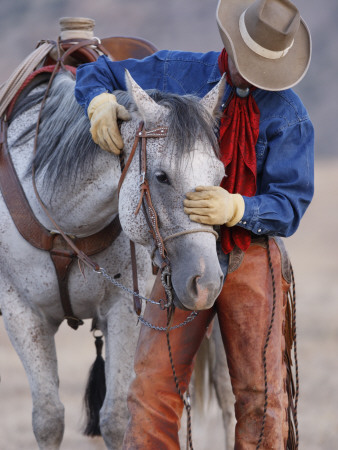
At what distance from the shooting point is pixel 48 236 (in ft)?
12.2

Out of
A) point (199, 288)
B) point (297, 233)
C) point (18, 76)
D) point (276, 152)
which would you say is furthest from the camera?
point (297, 233)

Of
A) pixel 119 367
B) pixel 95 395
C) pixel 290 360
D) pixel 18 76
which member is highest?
pixel 18 76

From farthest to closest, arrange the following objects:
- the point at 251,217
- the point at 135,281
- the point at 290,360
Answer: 1. the point at 135,281
2. the point at 290,360
3. the point at 251,217

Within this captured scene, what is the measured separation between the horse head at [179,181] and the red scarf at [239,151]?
0.37 ft

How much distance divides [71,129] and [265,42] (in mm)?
894

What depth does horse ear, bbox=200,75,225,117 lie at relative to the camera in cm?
318

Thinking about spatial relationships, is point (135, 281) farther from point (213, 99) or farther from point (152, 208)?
point (213, 99)

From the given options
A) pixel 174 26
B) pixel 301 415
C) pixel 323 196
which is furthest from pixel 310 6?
pixel 301 415

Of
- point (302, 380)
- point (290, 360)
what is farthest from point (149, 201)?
point (302, 380)

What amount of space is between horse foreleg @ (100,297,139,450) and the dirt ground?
4.71 ft

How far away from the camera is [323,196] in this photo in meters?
20.2

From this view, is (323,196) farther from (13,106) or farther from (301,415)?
(13,106)

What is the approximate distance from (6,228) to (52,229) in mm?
217

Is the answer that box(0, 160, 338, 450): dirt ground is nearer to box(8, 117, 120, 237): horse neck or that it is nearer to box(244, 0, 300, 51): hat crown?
box(8, 117, 120, 237): horse neck
